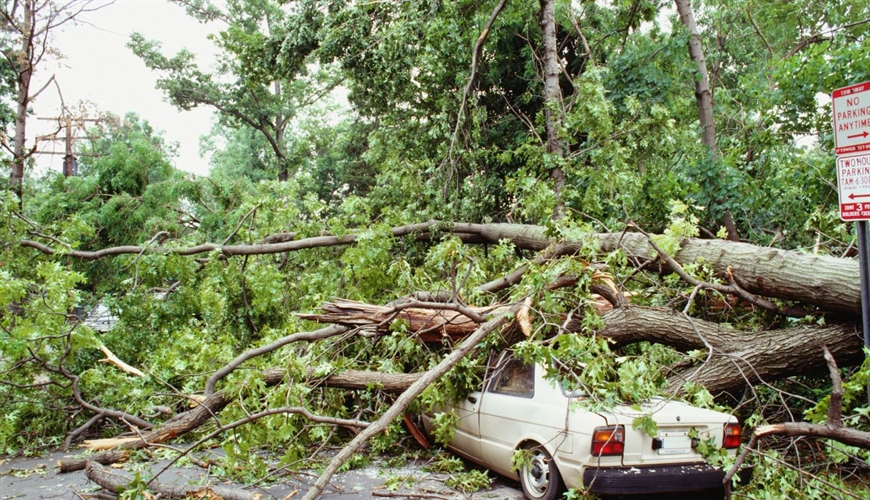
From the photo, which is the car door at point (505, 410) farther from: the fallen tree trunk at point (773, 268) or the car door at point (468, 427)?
the fallen tree trunk at point (773, 268)

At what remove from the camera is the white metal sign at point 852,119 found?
3648 millimetres

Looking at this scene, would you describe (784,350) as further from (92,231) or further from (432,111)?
(92,231)

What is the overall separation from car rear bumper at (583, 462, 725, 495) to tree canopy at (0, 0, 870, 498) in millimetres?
196

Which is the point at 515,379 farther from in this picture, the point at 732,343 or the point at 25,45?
the point at 25,45

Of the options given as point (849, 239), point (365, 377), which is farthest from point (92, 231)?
point (849, 239)

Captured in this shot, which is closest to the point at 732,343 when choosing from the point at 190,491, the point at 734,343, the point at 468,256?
the point at 734,343

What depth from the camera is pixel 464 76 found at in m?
9.88

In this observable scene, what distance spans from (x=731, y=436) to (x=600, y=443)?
1.14 metres

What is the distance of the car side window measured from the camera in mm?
4912

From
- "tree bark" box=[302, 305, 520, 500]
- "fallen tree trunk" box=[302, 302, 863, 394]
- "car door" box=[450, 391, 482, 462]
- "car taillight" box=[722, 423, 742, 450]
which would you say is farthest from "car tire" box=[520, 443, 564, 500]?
"car taillight" box=[722, 423, 742, 450]

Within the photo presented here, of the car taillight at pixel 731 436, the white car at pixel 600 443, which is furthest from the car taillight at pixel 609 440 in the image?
the car taillight at pixel 731 436

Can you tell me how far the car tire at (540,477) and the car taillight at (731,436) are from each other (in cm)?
130

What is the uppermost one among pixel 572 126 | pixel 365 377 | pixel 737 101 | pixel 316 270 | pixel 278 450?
pixel 737 101

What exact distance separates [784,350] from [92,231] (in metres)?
8.83
